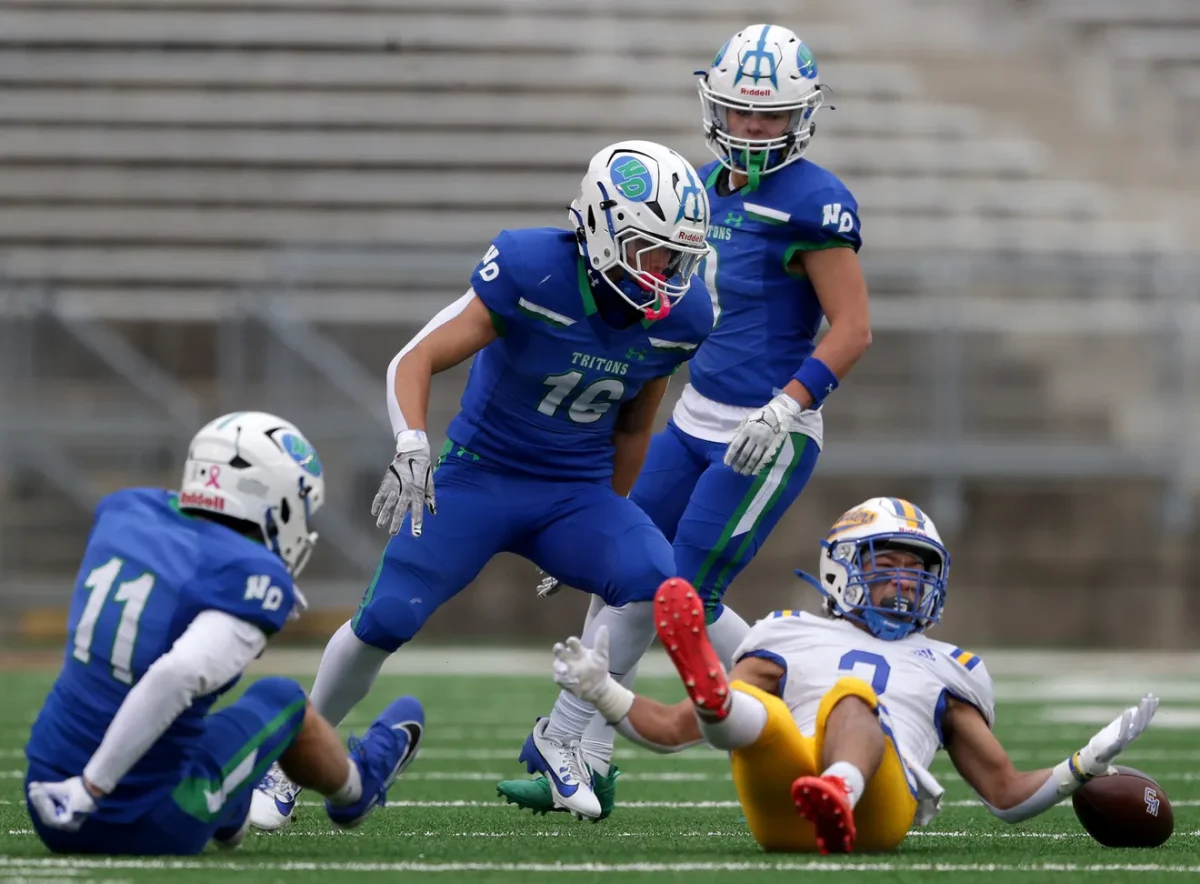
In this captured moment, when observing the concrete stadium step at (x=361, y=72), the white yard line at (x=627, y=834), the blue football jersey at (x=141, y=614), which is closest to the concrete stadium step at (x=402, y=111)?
the concrete stadium step at (x=361, y=72)

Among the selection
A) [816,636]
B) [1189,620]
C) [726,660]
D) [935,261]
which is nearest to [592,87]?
[935,261]

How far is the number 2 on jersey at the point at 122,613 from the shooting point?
390 cm

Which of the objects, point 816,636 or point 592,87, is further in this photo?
point 592,87

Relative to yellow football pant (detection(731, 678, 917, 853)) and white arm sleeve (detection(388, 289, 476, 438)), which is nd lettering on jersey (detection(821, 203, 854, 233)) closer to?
white arm sleeve (detection(388, 289, 476, 438))

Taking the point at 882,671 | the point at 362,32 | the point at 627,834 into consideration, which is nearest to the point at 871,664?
the point at 882,671

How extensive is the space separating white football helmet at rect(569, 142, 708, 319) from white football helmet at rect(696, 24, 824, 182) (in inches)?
26.3

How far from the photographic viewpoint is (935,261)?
40.5ft

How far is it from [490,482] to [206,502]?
4.05ft

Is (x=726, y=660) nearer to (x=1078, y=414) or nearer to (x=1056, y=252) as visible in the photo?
(x=1078, y=414)

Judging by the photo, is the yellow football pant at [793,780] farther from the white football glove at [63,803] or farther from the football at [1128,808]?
the white football glove at [63,803]

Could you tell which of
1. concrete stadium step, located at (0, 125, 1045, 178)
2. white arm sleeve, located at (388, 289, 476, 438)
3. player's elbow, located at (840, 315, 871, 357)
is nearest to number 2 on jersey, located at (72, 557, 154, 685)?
white arm sleeve, located at (388, 289, 476, 438)

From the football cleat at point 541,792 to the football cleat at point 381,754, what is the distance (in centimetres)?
69

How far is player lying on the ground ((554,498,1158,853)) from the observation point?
4020 mm

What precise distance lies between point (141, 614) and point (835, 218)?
239 cm
